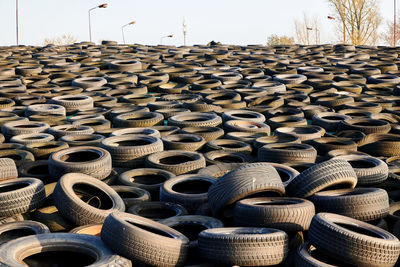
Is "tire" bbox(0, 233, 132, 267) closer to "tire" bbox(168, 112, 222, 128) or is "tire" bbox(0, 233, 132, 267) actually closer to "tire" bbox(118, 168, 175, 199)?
"tire" bbox(118, 168, 175, 199)

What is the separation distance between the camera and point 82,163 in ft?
24.6

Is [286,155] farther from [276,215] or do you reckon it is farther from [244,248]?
[244,248]

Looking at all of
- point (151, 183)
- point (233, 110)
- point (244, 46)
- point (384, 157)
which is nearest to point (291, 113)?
point (233, 110)

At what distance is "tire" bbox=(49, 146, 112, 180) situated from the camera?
293 inches

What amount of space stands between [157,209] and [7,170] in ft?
8.18

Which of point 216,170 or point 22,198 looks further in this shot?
point 216,170

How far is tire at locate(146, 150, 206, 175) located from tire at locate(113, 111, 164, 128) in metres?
2.33

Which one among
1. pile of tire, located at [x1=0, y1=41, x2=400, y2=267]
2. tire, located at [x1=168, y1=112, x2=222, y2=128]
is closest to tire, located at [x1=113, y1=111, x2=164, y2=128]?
pile of tire, located at [x1=0, y1=41, x2=400, y2=267]

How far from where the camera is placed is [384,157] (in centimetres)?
927

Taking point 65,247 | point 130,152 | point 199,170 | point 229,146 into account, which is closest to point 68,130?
point 130,152

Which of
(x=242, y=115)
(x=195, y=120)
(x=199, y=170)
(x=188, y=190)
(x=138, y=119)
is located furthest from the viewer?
(x=242, y=115)

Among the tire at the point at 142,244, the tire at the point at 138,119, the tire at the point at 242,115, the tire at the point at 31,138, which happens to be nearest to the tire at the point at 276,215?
the tire at the point at 142,244

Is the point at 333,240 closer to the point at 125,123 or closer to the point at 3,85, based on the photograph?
the point at 125,123

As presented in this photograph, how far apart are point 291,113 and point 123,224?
8456 millimetres
